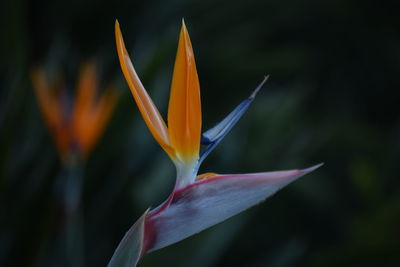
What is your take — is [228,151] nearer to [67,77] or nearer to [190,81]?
[67,77]

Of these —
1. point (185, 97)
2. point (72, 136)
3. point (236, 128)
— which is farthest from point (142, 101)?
point (236, 128)

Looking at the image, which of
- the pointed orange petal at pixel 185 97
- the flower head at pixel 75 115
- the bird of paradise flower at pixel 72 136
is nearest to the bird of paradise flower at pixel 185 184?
the pointed orange petal at pixel 185 97

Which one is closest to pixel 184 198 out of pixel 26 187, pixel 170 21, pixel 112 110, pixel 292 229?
pixel 112 110

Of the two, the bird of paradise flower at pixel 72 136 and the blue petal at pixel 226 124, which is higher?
the blue petal at pixel 226 124

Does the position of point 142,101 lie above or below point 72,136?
above

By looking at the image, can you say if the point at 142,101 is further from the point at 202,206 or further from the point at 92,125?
the point at 92,125

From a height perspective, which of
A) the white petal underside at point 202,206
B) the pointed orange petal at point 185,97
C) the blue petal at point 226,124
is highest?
the pointed orange petal at point 185,97

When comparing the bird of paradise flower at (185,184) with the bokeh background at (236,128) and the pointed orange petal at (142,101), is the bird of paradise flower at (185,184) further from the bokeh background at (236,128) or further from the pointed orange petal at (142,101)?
the bokeh background at (236,128)

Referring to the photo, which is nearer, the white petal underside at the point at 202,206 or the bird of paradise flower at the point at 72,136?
the white petal underside at the point at 202,206

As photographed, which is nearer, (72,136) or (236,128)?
(72,136)
